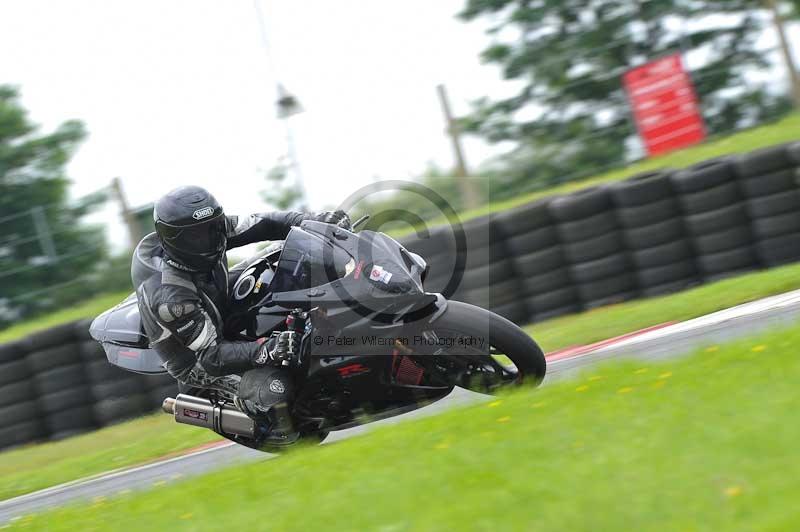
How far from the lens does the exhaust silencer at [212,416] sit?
249 inches

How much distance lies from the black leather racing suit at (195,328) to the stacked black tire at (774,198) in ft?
17.5

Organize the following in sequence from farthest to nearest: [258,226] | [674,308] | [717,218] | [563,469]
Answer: [717,218] < [674,308] < [258,226] < [563,469]

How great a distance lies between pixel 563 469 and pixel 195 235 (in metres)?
2.86

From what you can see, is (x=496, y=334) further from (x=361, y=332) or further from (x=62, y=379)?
(x=62, y=379)

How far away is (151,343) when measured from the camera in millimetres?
6305

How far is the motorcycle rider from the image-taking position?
6.02m

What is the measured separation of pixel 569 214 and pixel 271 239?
4.51 metres

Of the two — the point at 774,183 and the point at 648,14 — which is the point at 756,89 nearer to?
the point at 648,14

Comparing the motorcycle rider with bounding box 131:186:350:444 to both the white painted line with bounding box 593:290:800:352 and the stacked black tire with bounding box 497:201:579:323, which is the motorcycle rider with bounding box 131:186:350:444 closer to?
the white painted line with bounding box 593:290:800:352

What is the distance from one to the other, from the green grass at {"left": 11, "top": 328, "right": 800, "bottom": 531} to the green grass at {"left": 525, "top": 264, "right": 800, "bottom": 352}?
3.14m

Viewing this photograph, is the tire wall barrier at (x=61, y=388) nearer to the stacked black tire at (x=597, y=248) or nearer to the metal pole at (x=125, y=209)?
the metal pole at (x=125, y=209)

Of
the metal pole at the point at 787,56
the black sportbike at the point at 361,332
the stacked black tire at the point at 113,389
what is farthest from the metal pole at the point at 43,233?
the metal pole at the point at 787,56

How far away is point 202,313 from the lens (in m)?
6.08

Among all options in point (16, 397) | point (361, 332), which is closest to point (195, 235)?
point (361, 332)
